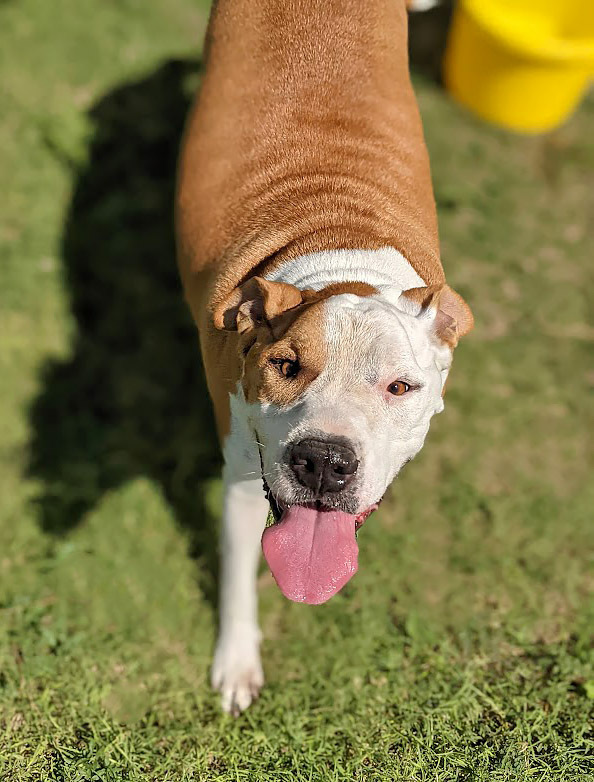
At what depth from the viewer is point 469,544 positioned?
495cm

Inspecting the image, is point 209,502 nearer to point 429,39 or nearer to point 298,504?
point 298,504

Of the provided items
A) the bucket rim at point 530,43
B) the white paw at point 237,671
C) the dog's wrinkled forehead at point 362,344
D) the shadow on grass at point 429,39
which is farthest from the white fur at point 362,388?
the shadow on grass at point 429,39

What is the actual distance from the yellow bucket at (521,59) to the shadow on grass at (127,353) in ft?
8.20

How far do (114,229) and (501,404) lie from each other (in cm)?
330

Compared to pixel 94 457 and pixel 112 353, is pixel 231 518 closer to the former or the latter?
pixel 94 457

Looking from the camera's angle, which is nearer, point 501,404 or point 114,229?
point 501,404

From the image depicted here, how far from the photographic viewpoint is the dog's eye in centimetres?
307

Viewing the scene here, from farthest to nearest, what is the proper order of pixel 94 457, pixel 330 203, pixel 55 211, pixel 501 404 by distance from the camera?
pixel 55 211
pixel 501 404
pixel 94 457
pixel 330 203

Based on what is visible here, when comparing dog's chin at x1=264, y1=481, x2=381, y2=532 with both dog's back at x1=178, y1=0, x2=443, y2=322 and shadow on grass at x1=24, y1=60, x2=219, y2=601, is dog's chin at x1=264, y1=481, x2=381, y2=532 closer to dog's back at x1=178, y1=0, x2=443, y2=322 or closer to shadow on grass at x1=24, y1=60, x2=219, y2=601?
dog's back at x1=178, y1=0, x2=443, y2=322

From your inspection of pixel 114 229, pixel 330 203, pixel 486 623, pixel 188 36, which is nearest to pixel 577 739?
pixel 486 623

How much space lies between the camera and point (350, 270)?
3463mm

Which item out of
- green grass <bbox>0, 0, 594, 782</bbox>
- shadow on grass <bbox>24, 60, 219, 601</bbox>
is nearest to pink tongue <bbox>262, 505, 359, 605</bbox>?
green grass <bbox>0, 0, 594, 782</bbox>

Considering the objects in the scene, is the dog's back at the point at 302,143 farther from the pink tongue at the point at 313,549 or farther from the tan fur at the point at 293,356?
the pink tongue at the point at 313,549

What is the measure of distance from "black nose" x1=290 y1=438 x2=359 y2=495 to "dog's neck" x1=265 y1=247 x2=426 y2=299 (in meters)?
0.81
